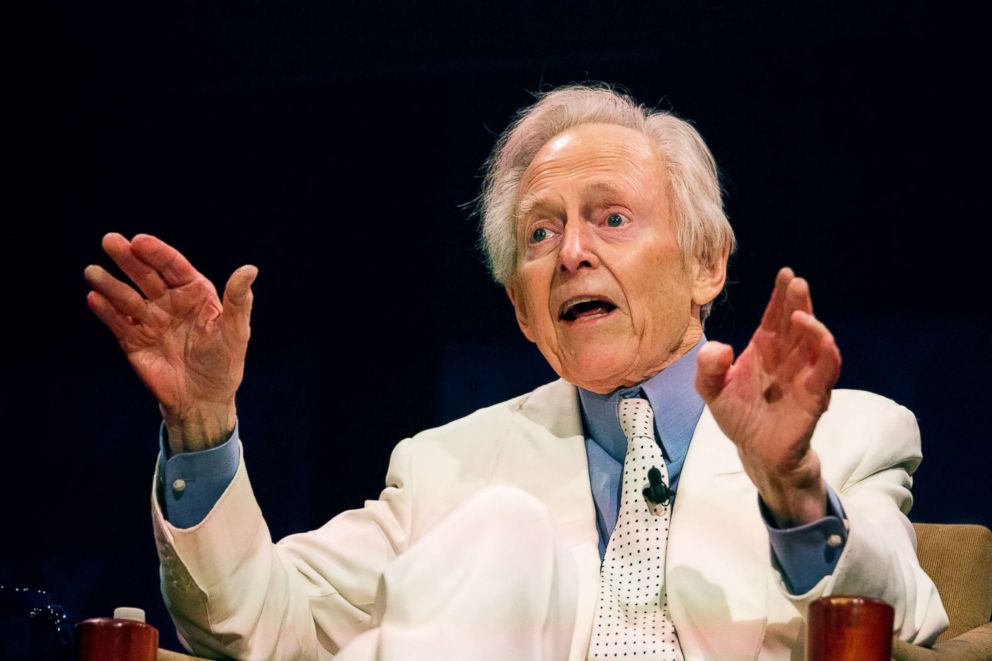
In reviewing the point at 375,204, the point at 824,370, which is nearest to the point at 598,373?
the point at 824,370

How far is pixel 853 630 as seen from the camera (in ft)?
4.66

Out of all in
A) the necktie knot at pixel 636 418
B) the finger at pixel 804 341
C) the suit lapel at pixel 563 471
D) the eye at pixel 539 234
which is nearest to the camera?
the finger at pixel 804 341

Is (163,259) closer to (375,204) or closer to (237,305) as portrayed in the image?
(237,305)

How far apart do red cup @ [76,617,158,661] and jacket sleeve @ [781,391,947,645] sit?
0.82m

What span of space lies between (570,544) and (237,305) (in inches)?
27.4

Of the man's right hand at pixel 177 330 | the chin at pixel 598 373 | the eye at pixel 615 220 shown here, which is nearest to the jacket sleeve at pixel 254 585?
the man's right hand at pixel 177 330

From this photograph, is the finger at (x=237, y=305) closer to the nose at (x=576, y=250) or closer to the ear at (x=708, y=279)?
the nose at (x=576, y=250)

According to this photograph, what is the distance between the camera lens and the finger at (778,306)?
5.76 ft

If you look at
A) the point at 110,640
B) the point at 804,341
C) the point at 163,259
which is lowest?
the point at 110,640

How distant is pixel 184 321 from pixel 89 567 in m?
1.36

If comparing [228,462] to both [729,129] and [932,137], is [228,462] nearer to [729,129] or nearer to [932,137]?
[729,129]

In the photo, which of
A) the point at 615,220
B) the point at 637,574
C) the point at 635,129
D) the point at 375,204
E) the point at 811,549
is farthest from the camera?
the point at 375,204

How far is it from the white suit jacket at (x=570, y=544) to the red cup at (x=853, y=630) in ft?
1.26

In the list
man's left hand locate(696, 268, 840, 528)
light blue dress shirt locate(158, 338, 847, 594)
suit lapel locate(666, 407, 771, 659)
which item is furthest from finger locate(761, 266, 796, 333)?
suit lapel locate(666, 407, 771, 659)
